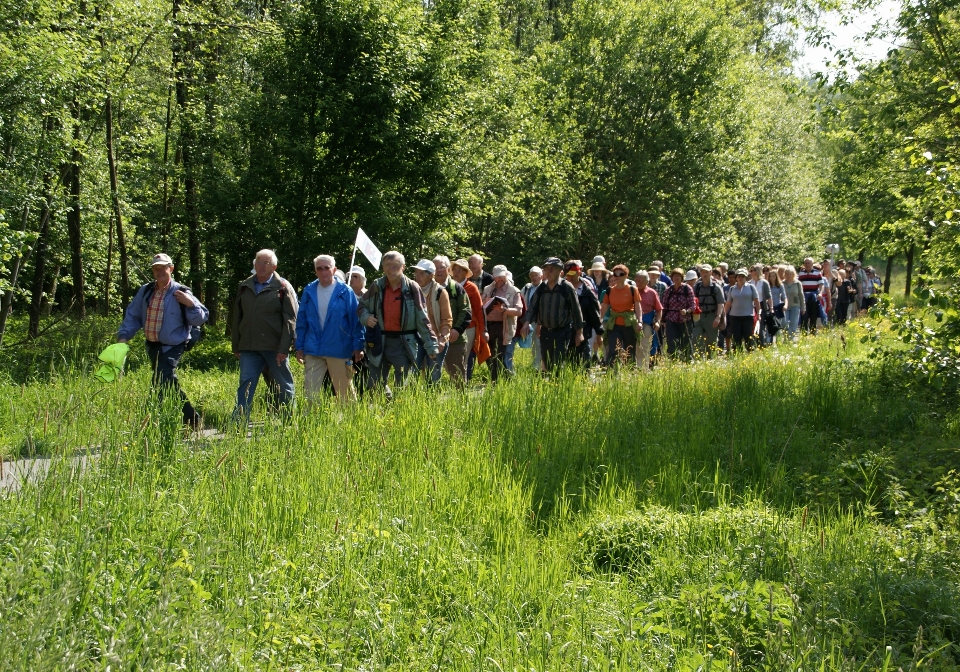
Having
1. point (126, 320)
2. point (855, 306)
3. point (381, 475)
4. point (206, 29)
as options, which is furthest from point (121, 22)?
point (855, 306)

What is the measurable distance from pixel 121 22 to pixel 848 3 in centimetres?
1438

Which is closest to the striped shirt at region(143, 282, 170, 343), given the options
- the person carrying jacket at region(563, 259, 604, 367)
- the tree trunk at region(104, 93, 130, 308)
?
the person carrying jacket at region(563, 259, 604, 367)

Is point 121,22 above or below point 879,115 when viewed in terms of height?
above

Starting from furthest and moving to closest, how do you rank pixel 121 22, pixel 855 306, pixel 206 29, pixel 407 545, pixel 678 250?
1. pixel 678 250
2. pixel 855 306
3. pixel 206 29
4. pixel 121 22
5. pixel 407 545

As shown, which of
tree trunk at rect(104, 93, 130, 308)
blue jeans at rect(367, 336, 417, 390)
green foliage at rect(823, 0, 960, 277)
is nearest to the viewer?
blue jeans at rect(367, 336, 417, 390)

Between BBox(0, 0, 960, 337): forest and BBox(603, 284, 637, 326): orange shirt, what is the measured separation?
3671 millimetres

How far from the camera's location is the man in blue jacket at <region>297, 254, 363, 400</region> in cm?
942

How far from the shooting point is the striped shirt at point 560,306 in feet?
38.2

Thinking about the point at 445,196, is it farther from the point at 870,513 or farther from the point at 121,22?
the point at 870,513

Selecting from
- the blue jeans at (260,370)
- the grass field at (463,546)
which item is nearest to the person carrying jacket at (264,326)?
the blue jeans at (260,370)

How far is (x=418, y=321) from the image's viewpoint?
392 inches

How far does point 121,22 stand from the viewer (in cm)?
1883

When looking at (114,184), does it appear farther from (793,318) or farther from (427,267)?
(793,318)

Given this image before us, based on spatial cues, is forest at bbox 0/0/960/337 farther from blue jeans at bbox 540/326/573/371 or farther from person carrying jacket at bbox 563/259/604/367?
blue jeans at bbox 540/326/573/371
